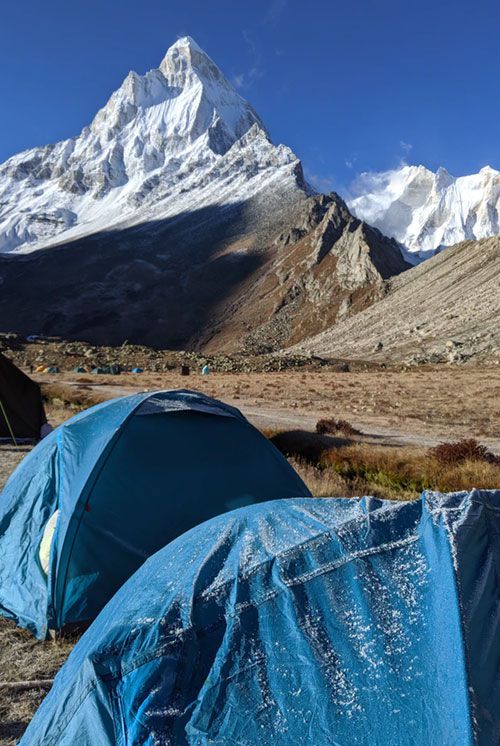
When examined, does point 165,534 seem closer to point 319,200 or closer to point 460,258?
point 460,258

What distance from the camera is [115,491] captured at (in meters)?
6.10

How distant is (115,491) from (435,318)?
54.0 metres

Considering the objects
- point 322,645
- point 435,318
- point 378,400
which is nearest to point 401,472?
point 322,645

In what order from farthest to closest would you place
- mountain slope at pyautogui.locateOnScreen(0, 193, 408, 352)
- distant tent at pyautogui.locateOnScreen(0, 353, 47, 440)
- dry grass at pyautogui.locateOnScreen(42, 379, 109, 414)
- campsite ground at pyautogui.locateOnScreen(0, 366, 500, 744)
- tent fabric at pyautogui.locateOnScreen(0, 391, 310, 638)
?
mountain slope at pyautogui.locateOnScreen(0, 193, 408, 352), dry grass at pyautogui.locateOnScreen(42, 379, 109, 414), distant tent at pyautogui.locateOnScreen(0, 353, 47, 440), tent fabric at pyautogui.locateOnScreen(0, 391, 310, 638), campsite ground at pyautogui.locateOnScreen(0, 366, 500, 744)

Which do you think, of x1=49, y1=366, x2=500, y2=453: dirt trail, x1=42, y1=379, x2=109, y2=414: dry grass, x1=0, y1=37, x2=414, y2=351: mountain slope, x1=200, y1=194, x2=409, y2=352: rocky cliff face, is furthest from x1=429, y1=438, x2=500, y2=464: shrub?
x1=0, y1=37, x2=414, y2=351: mountain slope

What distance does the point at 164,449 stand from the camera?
261 inches

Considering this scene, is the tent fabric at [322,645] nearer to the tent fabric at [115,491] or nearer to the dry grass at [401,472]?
the tent fabric at [115,491]

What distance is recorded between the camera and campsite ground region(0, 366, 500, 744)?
5527mm

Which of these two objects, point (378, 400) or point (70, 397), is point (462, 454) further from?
point (70, 397)

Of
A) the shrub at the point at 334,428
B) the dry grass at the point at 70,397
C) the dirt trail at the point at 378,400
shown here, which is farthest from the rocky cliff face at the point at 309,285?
the shrub at the point at 334,428

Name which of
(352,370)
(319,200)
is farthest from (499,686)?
(319,200)

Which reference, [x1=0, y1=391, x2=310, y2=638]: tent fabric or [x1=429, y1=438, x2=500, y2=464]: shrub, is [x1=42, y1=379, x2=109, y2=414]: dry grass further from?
[x1=0, y1=391, x2=310, y2=638]: tent fabric

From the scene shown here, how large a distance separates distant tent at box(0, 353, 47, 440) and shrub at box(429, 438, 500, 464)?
10803 millimetres

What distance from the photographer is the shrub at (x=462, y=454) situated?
40.8 feet
